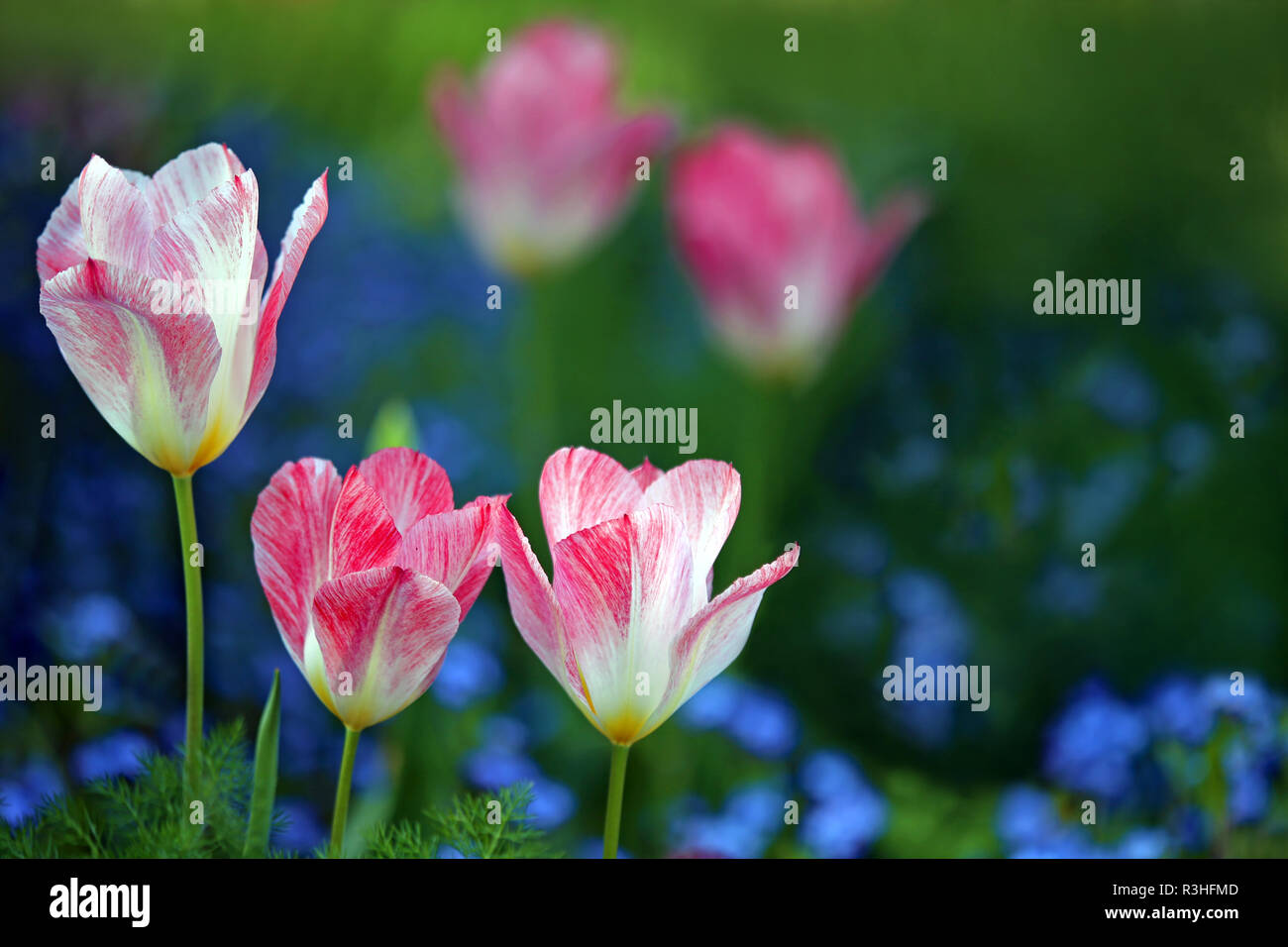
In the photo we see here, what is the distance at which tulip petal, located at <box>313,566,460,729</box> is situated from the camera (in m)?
0.44

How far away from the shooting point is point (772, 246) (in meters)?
0.95

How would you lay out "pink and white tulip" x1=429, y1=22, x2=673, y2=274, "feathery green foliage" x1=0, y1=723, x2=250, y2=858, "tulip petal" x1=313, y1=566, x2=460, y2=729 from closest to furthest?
"tulip petal" x1=313, y1=566, x2=460, y2=729
"feathery green foliage" x1=0, y1=723, x2=250, y2=858
"pink and white tulip" x1=429, y1=22, x2=673, y2=274

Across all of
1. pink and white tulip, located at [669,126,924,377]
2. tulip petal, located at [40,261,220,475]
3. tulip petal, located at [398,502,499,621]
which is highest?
pink and white tulip, located at [669,126,924,377]

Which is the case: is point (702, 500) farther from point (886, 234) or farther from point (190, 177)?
point (886, 234)

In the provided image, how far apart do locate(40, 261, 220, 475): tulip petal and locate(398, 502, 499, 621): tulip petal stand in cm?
11

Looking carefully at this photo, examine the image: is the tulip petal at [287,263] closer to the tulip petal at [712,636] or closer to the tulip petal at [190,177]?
the tulip petal at [190,177]

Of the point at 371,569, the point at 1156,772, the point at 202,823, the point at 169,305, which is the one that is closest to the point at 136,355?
the point at 169,305

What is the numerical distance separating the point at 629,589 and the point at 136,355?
22 cm

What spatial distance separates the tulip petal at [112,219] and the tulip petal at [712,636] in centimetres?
27

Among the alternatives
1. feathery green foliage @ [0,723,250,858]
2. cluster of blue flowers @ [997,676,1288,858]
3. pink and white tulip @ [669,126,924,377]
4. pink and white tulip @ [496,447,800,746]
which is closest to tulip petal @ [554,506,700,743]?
pink and white tulip @ [496,447,800,746]

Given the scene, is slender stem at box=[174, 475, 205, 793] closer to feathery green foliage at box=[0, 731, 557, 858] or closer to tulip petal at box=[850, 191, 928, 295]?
feathery green foliage at box=[0, 731, 557, 858]

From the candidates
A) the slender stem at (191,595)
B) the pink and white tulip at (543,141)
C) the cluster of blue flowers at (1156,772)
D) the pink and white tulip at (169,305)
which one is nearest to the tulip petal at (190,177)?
the pink and white tulip at (169,305)

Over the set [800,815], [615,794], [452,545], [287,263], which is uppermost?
[287,263]
